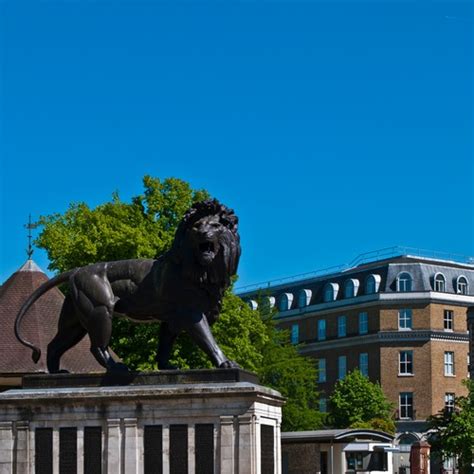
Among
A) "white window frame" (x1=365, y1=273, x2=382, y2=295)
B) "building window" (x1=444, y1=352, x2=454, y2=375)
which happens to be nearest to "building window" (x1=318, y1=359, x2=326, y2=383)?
"white window frame" (x1=365, y1=273, x2=382, y2=295)

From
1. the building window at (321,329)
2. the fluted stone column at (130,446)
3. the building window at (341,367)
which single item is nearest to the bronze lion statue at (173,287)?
the fluted stone column at (130,446)

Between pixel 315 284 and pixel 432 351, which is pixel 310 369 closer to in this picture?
pixel 432 351

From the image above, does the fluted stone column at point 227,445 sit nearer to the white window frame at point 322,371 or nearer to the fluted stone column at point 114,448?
the fluted stone column at point 114,448

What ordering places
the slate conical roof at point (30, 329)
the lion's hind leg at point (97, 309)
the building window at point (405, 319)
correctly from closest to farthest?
1. the lion's hind leg at point (97, 309)
2. the slate conical roof at point (30, 329)
3. the building window at point (405, 319)

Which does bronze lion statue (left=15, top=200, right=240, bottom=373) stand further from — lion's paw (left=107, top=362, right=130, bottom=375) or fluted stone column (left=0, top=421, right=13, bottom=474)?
fluted stone column (left=0, top=421, right=13, bottom=474)

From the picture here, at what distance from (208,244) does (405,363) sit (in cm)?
7345

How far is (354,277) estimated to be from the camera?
9694 centimetres

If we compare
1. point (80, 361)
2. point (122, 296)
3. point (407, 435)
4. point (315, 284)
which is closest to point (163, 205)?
point (80, 361)

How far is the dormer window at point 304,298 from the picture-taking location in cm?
10175

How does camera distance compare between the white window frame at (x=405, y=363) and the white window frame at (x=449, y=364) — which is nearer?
the white window frame at (x=405, y=363)

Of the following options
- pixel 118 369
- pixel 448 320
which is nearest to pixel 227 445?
pixel 118 369

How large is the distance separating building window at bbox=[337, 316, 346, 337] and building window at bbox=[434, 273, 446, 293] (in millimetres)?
7500

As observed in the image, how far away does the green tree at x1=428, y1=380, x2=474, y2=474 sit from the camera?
59.6m

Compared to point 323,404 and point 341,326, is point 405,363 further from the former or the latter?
point 323,404
